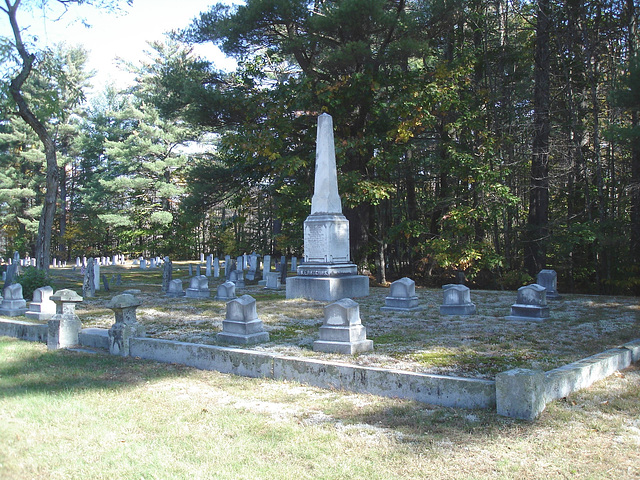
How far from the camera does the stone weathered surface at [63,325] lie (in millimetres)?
7785

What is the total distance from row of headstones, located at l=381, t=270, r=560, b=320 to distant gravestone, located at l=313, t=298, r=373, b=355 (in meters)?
3.90

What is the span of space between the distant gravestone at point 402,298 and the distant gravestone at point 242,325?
3968 mm

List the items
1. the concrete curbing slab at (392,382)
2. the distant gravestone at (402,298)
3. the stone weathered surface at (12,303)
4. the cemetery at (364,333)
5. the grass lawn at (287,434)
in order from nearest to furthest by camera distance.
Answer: the grass lawn at (287,434), the concrete curbing slab at (392,382), the cemetery at (364,333), the distant gravestone at (402,298), the stone weathered surface at (12,303)

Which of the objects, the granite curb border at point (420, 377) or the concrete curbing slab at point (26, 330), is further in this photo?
the concrete curbing slab at point (26, 330)

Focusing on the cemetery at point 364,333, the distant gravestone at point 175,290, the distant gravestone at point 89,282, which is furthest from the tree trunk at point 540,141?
the distant gravestone at point 89,282

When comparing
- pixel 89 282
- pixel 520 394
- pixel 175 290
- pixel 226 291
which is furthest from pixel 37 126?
pixel 520 394

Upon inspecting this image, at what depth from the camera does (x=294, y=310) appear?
11047 mm

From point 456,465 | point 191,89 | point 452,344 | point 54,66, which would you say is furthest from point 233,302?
point 54,66

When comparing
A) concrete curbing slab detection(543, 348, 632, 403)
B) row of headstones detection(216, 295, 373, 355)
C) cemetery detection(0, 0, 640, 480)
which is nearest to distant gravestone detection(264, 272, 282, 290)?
cemetery detection(0, 0, 640, 480)

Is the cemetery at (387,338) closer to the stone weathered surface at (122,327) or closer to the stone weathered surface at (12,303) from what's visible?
the stone weathered surface at (122,327)

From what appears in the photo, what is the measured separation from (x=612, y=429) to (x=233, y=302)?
5114mm

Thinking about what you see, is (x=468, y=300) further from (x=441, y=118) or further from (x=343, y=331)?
(x=441, y=118)

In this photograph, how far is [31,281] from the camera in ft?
44.7

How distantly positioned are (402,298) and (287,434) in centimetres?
712
